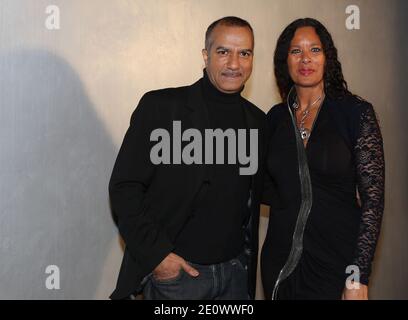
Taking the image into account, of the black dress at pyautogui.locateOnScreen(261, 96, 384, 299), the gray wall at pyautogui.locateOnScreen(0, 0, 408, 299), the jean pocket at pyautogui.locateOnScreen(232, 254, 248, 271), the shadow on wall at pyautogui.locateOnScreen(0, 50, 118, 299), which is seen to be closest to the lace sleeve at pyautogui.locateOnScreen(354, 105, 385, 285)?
the black dress at pyautogui.locateOnScreen(261, 96, 384, 299)

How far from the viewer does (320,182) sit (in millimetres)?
1987

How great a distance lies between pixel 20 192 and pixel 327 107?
5.01ft

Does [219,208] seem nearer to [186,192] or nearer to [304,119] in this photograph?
[186,192]

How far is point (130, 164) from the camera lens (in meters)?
1.91

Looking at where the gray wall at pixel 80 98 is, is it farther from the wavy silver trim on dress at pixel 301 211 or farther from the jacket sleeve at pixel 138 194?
the wavy silver trim on dress at pixel 301 211

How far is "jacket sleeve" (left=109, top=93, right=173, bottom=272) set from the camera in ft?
6.18

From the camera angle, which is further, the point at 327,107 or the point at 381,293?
the point at 381,293

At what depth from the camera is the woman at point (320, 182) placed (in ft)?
6.17

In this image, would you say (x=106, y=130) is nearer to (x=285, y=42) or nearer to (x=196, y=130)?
(x=196, y=130)

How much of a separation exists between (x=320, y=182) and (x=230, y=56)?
599mm

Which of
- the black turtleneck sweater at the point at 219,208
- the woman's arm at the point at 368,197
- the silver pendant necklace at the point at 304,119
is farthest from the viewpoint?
the silver pendant necklace at the point at 304,119

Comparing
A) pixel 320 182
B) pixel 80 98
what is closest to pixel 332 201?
pixel 320 182

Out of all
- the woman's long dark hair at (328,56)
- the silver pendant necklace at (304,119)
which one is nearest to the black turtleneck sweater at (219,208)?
the silver pendant necklace at (304,119)
